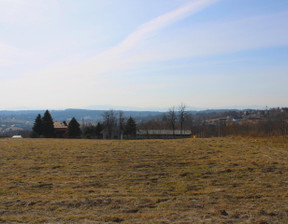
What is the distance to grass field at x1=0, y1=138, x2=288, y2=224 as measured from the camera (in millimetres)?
4777

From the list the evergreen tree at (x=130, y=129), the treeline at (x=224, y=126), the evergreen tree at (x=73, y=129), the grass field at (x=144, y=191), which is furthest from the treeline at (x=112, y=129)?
the grass field at (x=144, y=191)

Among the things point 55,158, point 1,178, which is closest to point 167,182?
point 1,178

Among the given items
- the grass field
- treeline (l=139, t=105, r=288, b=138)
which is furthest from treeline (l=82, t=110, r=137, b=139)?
the grass field

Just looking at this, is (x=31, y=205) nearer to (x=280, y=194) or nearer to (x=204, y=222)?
(x=204, y=222)

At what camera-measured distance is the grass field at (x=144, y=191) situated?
15.7 feet

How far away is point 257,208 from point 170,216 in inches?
73.1

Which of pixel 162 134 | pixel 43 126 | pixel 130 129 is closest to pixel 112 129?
pixel 130 129

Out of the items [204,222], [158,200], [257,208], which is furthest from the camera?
[158,200]

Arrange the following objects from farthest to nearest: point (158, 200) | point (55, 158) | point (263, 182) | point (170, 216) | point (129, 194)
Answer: point (55, 158) < point (263, 182) < point (129, 194) < point (158, 200) < point (170, 216)

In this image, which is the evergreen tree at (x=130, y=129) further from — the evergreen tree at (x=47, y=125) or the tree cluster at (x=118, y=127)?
the evergreen tree at (x=47, y=125)

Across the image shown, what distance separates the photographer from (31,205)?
530cm

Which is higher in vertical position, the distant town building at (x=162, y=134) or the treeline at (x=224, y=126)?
the treeline at (x=224, y=126)

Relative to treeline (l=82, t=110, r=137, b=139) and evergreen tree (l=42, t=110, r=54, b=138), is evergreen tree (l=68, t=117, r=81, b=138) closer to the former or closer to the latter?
treeline (l=82, t=110, r=137, b=139)

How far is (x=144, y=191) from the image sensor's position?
6559 mm
